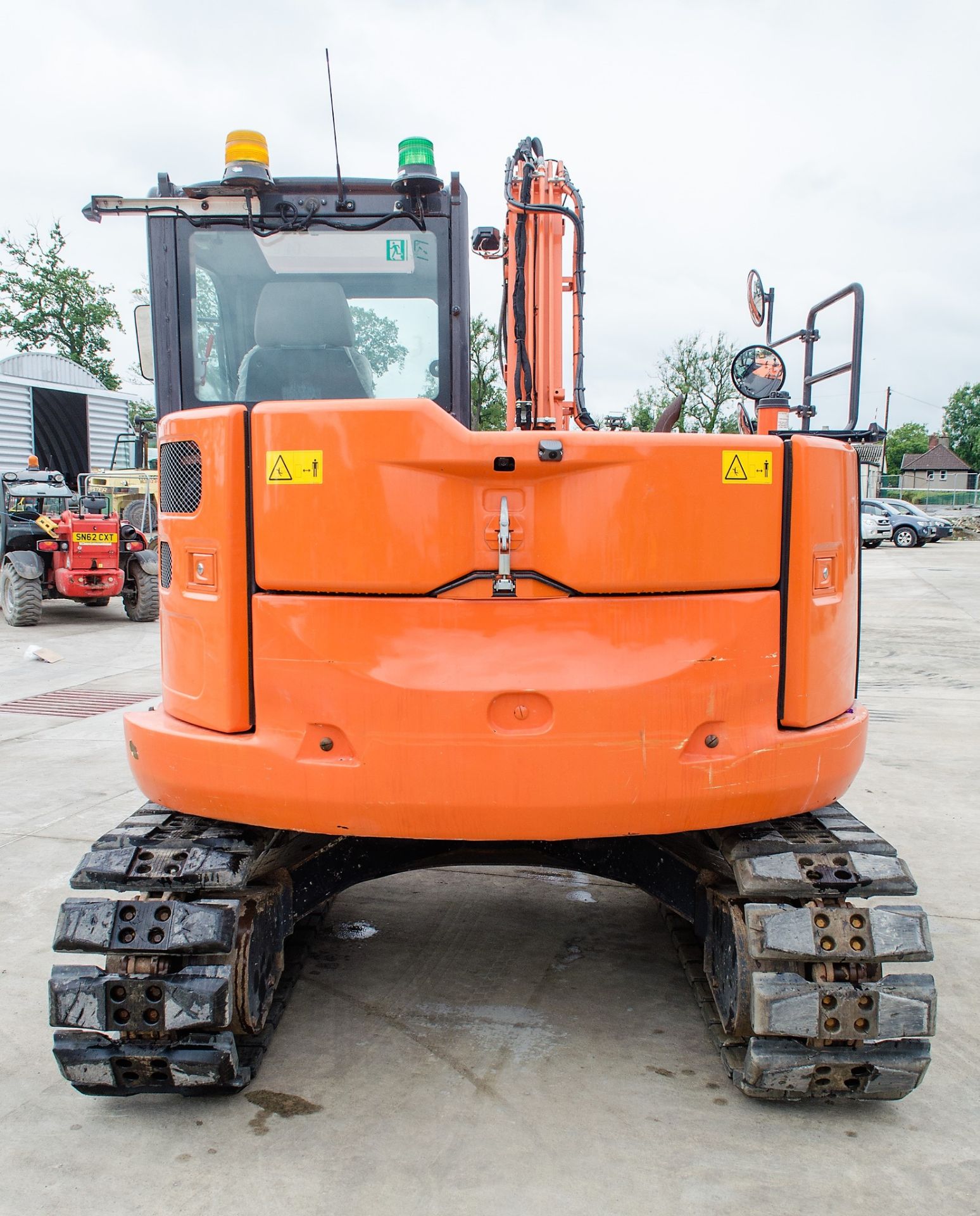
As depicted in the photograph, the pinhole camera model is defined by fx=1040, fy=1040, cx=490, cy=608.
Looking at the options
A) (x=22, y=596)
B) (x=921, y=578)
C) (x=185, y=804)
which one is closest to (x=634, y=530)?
(x=185, y=804)

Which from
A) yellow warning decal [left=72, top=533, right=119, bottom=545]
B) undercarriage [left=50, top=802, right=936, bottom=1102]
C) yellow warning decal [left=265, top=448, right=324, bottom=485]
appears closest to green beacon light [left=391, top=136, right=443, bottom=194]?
yellow warning decal [left=265, top=448, right=324, bottom=485]

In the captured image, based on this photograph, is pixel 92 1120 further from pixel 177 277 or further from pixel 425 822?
pixel 177 277

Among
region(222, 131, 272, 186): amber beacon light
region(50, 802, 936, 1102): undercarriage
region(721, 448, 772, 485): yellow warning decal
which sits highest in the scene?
region(222, 131, 272, 186): amber beacon light

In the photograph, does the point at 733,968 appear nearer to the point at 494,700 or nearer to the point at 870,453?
the point at 494,700

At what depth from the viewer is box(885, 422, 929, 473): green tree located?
92125 mm

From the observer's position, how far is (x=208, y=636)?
9.00ft

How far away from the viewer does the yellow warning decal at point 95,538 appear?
45.2 feet

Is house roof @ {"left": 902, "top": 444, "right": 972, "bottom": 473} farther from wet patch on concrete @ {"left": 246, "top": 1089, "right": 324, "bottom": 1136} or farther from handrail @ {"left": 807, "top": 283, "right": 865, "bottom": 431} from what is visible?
wet patch on concrete @ {"left": 246, "top": 1089, "right": 324, "bottom": 1136}

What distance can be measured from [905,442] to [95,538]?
98.7 metres

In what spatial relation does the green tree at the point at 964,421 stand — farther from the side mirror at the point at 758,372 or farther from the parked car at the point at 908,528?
the side mirror at the point at 758,372

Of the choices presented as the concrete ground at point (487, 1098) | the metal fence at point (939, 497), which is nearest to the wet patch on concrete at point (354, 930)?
the concrete ground at point (487, 1098)

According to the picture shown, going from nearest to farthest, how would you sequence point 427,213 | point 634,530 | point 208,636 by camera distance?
point 634,530 < point 208,636 < point 427,213

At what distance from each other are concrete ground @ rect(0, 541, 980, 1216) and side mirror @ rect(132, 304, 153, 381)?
2147 mm

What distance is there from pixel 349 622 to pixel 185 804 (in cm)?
74
